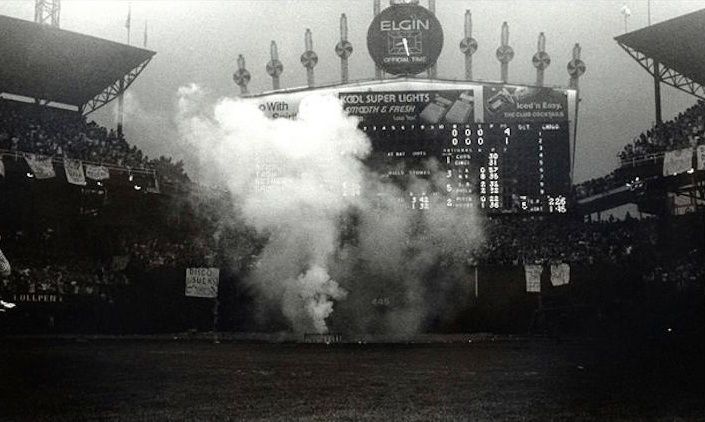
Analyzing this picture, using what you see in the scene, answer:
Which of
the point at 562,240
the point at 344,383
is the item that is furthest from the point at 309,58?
the point at 344,383

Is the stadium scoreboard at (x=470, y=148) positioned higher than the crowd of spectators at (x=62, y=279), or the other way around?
the stadium scoreboard at (x=470, y=148)

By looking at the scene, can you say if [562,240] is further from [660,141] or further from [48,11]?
[48,11]

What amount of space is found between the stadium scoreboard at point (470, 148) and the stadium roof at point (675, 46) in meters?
8.46

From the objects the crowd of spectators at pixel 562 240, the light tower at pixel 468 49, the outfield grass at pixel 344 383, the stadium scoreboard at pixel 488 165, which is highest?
the light tower at pixel 468 49

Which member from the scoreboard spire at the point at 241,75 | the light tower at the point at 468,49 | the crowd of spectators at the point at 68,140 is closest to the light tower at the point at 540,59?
the light tower at the point at 468,49

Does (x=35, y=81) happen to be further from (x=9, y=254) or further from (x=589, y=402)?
(x=589, y=402)

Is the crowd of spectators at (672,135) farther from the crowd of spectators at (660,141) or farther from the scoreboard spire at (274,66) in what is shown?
the scoreboard spire at (274,66)

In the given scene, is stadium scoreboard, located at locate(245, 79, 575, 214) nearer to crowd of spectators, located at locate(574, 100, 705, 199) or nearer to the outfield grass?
crowd of spectators, located at locate(574, 100, 705, 199)

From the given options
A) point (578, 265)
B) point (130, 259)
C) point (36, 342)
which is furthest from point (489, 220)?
point (36, 342)

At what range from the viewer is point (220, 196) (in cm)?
3161

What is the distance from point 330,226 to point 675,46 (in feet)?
63.6

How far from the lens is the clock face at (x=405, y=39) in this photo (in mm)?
30359

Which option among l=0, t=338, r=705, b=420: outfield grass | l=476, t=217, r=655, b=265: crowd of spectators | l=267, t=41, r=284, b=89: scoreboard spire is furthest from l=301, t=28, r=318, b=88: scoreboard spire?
l=0, t=338, r=705, b=420: outfield grass

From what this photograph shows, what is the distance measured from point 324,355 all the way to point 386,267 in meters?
11.0
